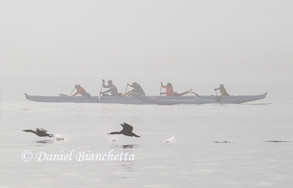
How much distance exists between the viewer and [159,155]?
1866cm

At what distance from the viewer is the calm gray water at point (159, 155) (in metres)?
14.8

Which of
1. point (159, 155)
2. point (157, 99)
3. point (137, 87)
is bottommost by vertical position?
point (159, 155)

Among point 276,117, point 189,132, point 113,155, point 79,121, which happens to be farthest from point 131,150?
point 276,117

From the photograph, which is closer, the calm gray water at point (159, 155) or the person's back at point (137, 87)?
the calm gray water at point (159, 155)

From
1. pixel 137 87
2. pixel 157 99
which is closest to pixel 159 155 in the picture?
pixel 137 87

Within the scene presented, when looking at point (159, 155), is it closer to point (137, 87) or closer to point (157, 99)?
point (137, 87)

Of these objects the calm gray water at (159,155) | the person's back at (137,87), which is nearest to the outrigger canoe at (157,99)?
the person's back at (137,87)

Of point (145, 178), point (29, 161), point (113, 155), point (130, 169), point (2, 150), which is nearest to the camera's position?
point (145, 178)

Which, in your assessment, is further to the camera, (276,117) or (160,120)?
(276,117)

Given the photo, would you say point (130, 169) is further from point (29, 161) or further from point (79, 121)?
point (79, 121)

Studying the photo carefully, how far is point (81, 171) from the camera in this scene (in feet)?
51.4

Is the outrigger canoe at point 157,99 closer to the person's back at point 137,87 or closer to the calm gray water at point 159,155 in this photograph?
the person's back at point 137,87

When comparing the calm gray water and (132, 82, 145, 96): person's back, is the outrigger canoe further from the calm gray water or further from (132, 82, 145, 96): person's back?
the calm gray water

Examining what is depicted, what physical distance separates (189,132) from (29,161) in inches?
424
